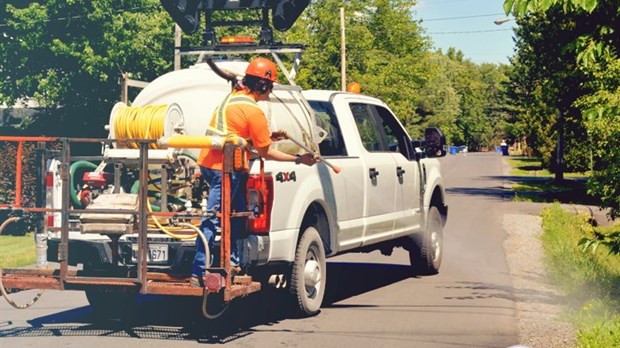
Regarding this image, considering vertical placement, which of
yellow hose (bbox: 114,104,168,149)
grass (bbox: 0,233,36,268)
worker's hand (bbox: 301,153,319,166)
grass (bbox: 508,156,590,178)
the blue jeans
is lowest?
grass (bbox: 0,233,36,268)

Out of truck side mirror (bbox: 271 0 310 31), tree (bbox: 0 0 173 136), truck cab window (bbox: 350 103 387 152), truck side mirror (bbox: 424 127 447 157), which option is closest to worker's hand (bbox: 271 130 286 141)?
truck cab window (bbox: 350 103 387 152)

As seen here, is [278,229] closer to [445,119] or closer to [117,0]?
[117,0]

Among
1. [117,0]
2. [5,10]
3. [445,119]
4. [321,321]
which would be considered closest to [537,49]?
[117,0]

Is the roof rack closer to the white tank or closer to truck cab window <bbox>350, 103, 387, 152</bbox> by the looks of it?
the white tank

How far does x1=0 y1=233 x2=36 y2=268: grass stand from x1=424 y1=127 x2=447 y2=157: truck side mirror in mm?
6101

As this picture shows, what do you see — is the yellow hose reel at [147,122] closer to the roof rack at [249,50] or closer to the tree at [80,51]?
the roof rack at [249,50]

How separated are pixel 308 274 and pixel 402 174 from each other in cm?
299

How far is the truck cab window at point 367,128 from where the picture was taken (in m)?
12.0

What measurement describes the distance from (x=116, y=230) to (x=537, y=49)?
2960 cm

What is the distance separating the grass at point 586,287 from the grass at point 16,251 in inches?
302

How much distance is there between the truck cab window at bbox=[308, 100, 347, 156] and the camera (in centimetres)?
1147

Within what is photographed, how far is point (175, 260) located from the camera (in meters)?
9.23

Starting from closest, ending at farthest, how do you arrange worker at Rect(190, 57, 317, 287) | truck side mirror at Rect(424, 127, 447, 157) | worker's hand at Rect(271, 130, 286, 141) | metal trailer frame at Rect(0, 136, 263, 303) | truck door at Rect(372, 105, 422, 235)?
metal trailer frame at Rect(0, 136, 263, 303)
worker at Rect(190, 57, 317, 287)
worker's hand at Rect(271, 130, 286, 141)
truck door at Rect(372, 105, 422, 235)
truck side mirror at Rect(424, 127, 447, 157)

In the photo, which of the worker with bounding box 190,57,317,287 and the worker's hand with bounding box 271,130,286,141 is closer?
the worker with bounding box 190,57,317,287
